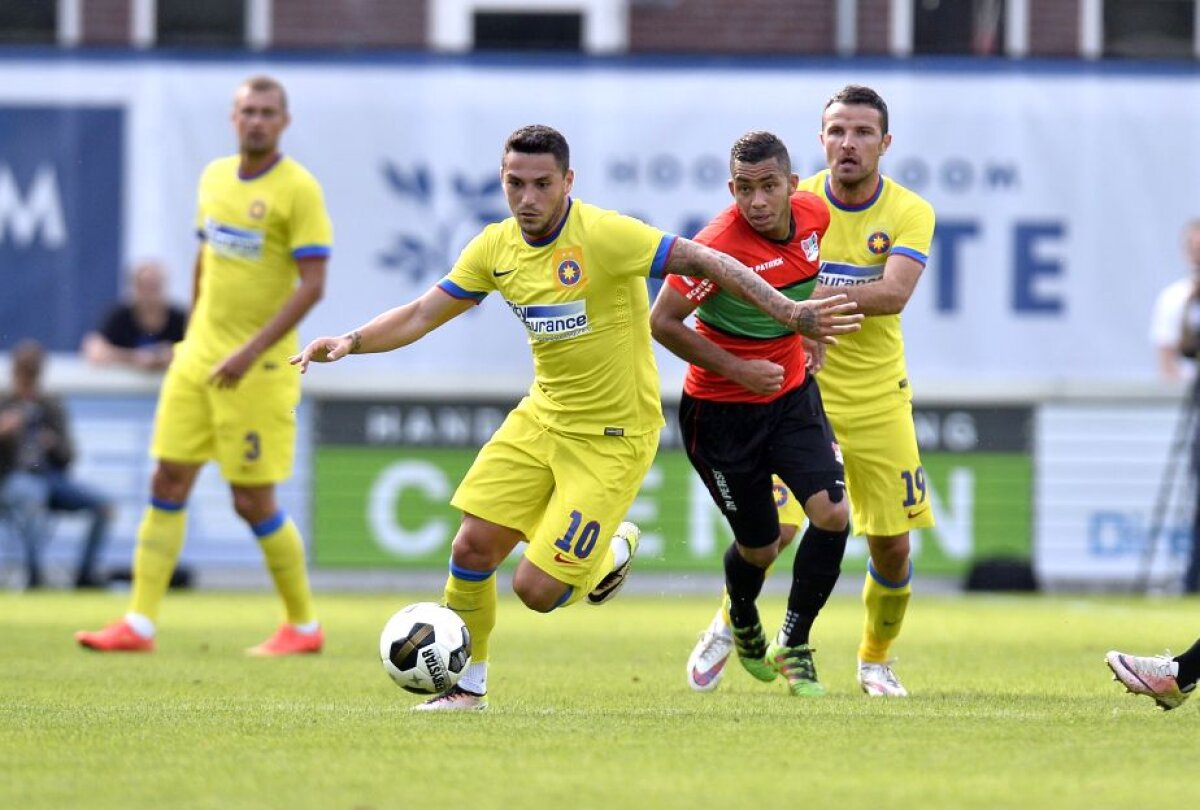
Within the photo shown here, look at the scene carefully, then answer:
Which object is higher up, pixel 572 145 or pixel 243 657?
pixel 572 145

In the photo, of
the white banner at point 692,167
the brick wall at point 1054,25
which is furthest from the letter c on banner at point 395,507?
the brick wall at point 1054,25

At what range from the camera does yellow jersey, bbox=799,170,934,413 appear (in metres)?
8.97

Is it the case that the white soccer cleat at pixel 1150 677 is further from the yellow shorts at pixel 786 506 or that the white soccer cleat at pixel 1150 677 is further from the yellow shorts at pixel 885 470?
the yellow shorts at pixel 786 506

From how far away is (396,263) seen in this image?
16797mm

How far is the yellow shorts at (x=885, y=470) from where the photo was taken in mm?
9047

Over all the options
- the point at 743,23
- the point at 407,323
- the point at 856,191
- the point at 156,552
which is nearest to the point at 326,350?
the point at 407,323

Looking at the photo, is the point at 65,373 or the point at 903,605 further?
the point at 65,373

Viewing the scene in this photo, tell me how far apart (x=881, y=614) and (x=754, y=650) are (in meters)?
0.52

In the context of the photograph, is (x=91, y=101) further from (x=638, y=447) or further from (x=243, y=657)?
(x=638, y=447)

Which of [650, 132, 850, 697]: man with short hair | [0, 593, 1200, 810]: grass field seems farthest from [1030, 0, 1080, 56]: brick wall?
[650, 132, 850, 697]: man with short hair

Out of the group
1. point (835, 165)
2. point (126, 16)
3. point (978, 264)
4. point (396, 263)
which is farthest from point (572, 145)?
point (835, 165)

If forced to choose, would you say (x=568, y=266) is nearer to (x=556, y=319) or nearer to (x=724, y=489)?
(x=556, y=319)

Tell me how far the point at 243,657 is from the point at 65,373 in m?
6.52

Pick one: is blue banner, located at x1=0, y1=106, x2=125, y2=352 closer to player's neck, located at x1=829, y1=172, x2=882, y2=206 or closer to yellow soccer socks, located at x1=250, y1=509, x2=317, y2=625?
yellow soccer socks, located at x1=250, y1=509, x2=317, y2=625
